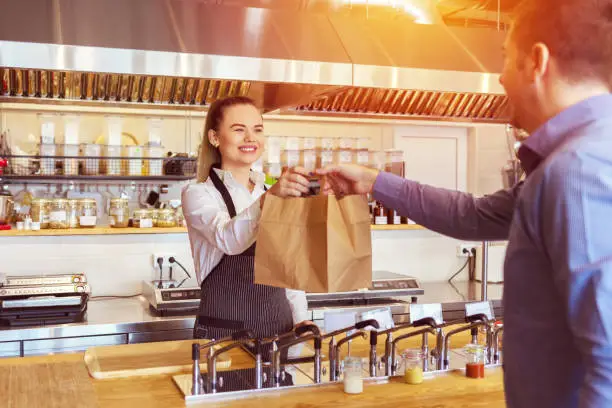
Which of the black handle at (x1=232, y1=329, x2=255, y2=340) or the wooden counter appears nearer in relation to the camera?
the wooden counter

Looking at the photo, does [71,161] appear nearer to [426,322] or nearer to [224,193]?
[224,193]

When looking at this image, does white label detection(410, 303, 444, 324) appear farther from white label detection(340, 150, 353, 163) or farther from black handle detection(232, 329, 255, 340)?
white label detection(340, 150, 353, 163)

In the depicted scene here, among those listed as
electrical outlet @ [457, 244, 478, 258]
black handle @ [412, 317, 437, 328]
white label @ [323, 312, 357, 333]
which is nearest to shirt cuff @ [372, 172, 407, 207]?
white label @ [323, 312, 357, 333]

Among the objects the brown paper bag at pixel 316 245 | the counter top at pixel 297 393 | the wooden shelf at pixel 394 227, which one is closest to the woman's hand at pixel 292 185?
the brown paper bag at pixel 316 245

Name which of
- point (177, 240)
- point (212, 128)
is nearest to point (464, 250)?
point (177, 240)

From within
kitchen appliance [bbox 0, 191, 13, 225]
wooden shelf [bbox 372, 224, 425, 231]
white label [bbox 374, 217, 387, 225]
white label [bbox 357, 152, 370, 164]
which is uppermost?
white label [bbox 357, 152, 370, 164]

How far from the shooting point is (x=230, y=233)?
234 centimetres

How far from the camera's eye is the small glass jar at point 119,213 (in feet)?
14.8

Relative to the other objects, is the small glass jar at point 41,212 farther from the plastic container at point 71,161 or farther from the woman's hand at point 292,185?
the woman's hand at point 292,185

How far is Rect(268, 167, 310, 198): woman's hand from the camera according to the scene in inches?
79.3

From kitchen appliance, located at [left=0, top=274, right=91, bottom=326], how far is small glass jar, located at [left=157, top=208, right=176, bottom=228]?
901 mm

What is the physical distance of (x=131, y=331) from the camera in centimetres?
362

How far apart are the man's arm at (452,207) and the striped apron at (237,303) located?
35.8 inches

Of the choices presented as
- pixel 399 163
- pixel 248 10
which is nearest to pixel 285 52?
pixel 248 10
